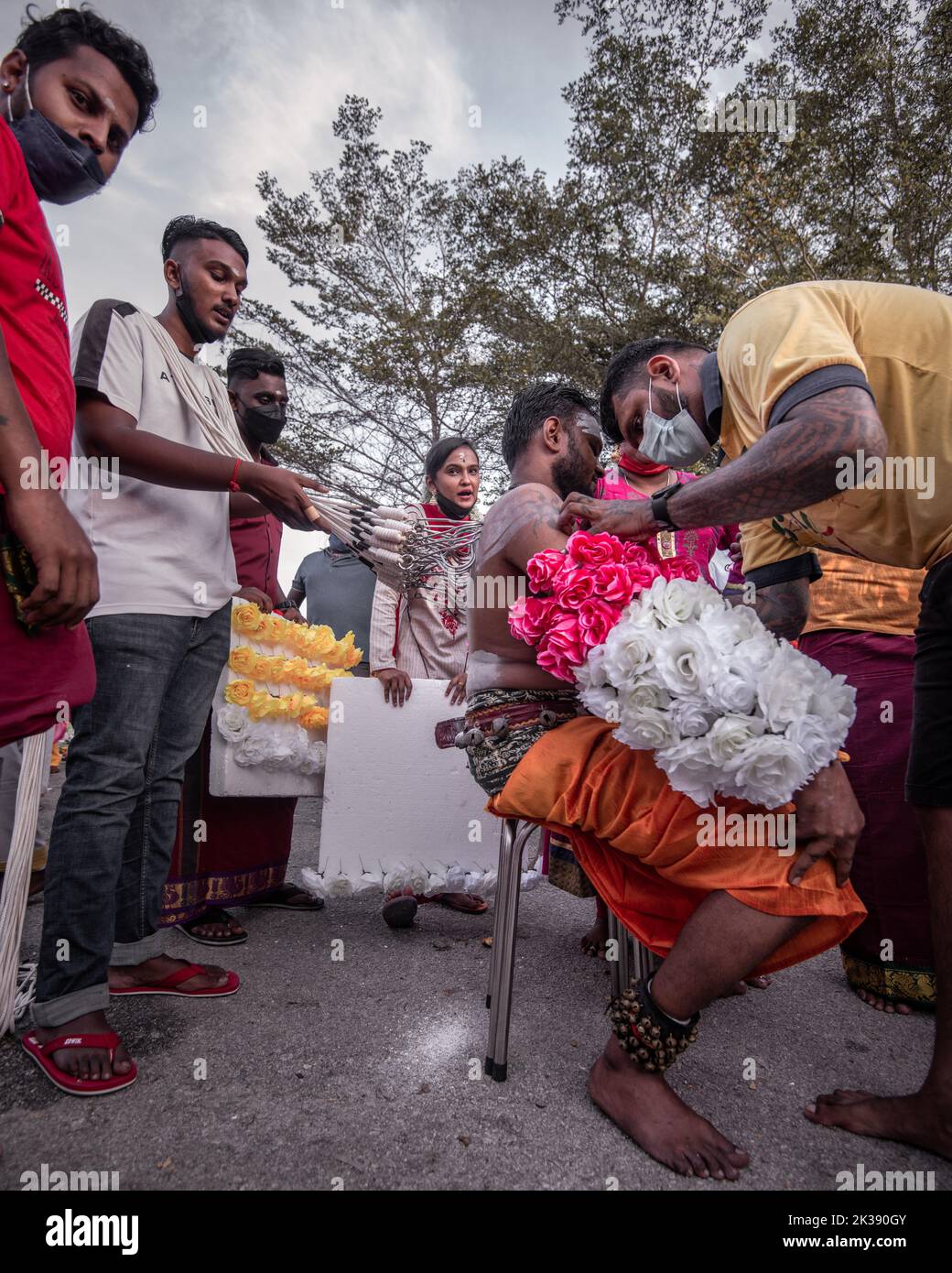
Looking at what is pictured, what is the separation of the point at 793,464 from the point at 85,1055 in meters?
2.19

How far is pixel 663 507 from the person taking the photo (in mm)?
1877

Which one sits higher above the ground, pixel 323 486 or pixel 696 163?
pixel 696 163

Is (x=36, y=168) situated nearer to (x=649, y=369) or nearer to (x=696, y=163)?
(x=649, y=369)

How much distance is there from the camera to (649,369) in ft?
7.30

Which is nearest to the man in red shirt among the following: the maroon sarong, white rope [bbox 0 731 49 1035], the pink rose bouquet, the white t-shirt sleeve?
the white t-shirt sleeve

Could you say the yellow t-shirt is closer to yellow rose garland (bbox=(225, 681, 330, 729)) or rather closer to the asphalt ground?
the asphalt ground

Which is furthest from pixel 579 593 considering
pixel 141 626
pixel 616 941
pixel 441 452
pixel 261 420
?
pixel 441 452

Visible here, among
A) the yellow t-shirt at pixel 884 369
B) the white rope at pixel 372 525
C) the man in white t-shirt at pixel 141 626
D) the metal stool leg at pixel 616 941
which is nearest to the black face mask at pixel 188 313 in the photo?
the man in white t-shirt at pixel 141 626

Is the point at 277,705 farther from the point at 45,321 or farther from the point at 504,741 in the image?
the point at 45,321

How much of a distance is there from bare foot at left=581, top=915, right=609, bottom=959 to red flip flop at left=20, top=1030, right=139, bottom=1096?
170 cm

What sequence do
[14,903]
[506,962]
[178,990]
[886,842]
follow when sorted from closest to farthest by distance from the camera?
[506,962], [14,903], [178,990], [886,842]

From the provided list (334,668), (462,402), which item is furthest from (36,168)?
(462,402)

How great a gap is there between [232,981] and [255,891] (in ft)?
2.60

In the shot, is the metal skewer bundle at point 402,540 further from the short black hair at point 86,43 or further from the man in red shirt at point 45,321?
the short black hair at point 86,43
